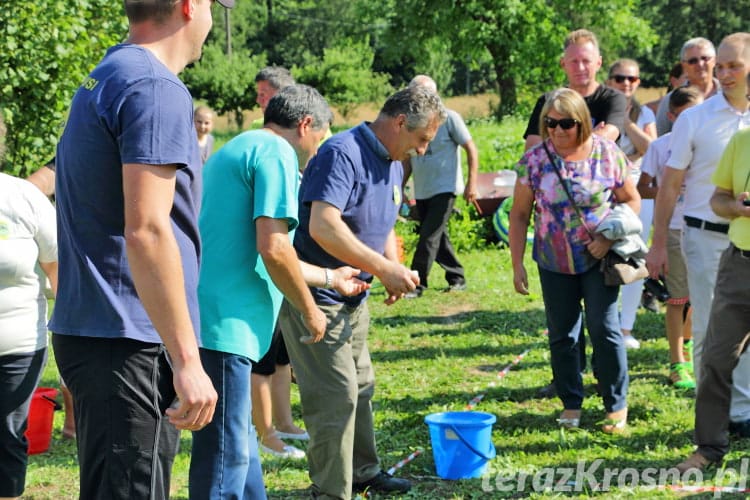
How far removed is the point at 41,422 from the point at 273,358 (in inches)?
57.1

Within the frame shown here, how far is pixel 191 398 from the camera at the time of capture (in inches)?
93.1

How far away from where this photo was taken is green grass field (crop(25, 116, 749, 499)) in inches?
192

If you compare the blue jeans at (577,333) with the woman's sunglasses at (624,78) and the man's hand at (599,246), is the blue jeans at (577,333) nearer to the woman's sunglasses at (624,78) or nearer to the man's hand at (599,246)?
the man's hand at (599,246)

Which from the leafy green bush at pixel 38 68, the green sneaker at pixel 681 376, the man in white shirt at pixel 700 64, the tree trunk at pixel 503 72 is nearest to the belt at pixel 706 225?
A: the green sneaker at pixel 681 376

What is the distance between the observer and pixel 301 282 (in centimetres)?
357

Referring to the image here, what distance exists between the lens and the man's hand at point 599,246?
5.38m

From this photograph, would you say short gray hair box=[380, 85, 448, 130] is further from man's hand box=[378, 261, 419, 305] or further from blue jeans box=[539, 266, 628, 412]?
blue jeans box=[539, 266, 628, 412]

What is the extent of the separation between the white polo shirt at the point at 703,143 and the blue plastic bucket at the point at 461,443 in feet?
5.99

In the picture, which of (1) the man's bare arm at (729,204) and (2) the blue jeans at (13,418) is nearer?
(2) the blue jeans at (13,418)

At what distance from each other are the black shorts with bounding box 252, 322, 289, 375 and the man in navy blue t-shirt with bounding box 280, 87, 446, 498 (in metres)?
0.80

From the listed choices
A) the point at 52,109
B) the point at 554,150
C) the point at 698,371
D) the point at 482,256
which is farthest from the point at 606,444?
the point at 482,256

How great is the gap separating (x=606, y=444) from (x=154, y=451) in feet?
11.6

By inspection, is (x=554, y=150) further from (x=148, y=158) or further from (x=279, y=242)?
(x=148, y=158)

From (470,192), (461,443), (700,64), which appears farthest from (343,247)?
(470,192)
